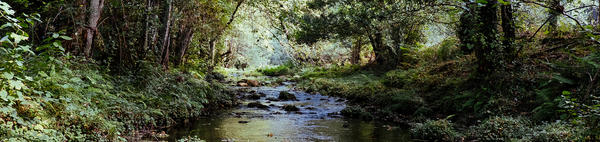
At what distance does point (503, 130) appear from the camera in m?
5.89

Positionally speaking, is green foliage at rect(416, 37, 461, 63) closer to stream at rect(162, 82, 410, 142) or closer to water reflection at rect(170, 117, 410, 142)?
stream at rect(162, 82, 410, 142)

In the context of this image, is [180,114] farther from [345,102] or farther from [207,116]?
[345,102]

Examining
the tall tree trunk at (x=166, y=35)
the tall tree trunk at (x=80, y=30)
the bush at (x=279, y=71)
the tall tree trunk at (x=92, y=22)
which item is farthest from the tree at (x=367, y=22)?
the bush at (x=279, y=71)

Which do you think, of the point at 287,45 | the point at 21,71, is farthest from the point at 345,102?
the point at 21,71

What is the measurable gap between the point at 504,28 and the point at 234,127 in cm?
638

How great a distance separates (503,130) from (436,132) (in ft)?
4.06

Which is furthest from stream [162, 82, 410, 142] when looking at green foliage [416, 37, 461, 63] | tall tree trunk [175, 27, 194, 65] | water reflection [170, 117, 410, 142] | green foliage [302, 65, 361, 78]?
green foliage [302, 65, 361, 78]

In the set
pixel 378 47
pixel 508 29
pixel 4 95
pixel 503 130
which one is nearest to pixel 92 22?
pixel 4 95

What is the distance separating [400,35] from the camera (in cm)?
1477

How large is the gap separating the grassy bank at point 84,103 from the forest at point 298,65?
2 centimetres

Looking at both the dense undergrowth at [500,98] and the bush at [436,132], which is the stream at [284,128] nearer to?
the bush at [436,132]

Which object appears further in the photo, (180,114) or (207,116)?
(207,116)

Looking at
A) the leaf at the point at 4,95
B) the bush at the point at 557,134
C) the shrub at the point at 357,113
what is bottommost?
the shrub at the point at 357,113

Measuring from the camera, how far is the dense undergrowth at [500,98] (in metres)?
5.18
